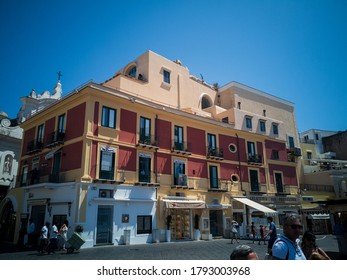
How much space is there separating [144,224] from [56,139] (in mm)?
8394

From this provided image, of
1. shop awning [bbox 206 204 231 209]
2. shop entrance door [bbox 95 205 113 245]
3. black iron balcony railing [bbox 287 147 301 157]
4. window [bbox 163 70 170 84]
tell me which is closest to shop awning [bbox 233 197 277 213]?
shop awning [bbox 206 204 231 209]

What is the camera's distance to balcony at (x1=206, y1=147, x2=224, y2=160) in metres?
22.9

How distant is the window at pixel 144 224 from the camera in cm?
1764

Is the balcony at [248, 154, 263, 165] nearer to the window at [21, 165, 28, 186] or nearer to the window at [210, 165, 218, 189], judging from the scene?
the window at [210, 165, 218, 189]

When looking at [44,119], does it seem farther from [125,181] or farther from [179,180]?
[179,180]

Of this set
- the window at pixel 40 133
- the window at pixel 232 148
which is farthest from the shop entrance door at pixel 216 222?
the window at pixel 40 133

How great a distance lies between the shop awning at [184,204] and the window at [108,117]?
21.3 feet

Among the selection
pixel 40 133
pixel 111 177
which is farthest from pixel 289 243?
pixel 40 133

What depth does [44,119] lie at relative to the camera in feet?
68.8

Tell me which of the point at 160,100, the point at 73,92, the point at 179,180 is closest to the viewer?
the point at 73,92

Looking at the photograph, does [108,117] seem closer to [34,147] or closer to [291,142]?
[34,147]

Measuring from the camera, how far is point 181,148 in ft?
69.9

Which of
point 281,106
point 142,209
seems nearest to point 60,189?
point 142,209

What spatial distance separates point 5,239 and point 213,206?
16.2 m
